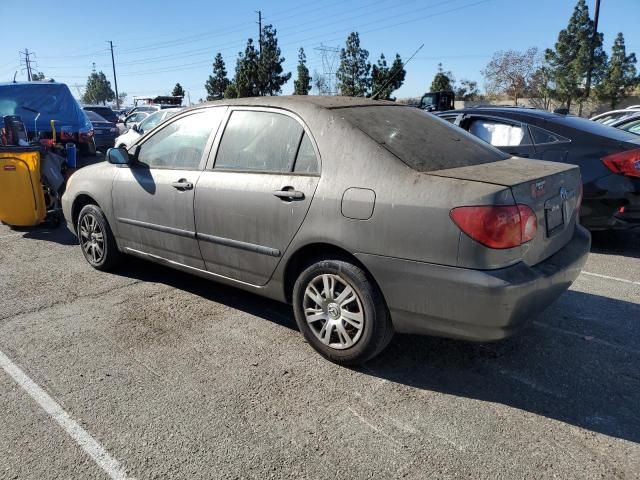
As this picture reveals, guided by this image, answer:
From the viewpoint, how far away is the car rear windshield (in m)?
3.12

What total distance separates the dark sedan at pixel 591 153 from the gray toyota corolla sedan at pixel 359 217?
2.26 m

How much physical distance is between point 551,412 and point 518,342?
0.85 m

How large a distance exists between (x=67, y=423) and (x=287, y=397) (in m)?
A: 1.17

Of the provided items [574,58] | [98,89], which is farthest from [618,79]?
[98,89]

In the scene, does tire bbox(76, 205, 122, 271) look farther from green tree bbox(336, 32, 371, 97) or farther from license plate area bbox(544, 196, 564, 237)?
green tree bbox(336, 32, 371, 97)

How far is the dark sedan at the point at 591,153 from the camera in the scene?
17.5ft

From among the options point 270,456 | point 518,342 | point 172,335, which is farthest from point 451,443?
point 172,335

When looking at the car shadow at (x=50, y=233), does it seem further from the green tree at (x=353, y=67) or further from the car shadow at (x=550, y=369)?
the green tree at (x=353, y=67)

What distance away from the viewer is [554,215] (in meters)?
3.07

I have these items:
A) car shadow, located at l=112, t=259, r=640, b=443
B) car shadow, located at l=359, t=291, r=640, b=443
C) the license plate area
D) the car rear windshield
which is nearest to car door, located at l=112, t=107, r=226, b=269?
car shadow, located at l=112, t=259, r=640, b=443

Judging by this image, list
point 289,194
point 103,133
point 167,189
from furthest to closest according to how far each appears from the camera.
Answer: point 103,133, point 167,189, point 289,194

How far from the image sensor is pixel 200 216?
3859mm

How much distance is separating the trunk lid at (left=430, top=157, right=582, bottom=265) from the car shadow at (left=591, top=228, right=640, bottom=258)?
2805 millimetres

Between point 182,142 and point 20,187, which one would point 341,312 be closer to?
point 182,142
